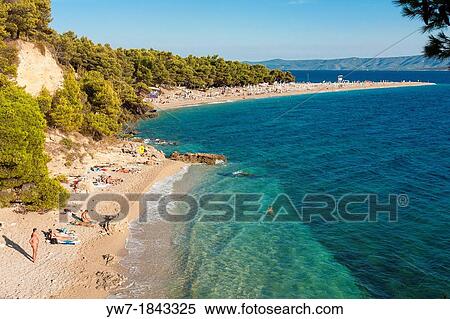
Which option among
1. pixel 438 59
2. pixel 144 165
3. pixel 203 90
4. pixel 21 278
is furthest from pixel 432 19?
pixel 203 90

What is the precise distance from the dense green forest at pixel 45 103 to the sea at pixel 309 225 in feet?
18.3

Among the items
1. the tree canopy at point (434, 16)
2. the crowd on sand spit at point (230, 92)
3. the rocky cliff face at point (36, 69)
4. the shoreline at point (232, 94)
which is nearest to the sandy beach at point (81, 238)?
the rocky cliff face at point (36, 69)

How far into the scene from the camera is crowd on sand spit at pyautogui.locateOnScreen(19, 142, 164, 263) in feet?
61.4

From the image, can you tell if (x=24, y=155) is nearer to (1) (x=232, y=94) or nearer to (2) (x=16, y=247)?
(2) (x=16, y=247)

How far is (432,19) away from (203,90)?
93285mm

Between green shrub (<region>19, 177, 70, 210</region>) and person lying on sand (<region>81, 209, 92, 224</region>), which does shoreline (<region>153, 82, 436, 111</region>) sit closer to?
green shrub (<region>19, 177, 70, 210</region>)

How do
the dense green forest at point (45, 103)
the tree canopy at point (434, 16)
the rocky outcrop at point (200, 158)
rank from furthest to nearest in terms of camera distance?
the rocky outcrop at point (200, 158), the dense green forest at point (45, 103), the tree canopy at point (434, 16)

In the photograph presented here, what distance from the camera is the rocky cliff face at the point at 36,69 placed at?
107 feet

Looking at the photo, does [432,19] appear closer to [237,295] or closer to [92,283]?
[237,295]

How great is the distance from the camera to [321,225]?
23.0 m

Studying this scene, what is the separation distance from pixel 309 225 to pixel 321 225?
689 millimetres

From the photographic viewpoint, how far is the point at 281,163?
37.4 metres

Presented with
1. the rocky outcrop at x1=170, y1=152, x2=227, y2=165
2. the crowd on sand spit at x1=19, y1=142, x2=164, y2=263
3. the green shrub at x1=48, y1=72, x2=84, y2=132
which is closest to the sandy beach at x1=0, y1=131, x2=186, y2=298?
the crowd on sand spit at x1=19, y1=142, x2=164, y2=263

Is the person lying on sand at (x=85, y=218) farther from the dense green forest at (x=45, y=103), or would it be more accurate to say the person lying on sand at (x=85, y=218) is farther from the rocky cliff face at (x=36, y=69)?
the rocky cliff face at (x=36, y=69)
